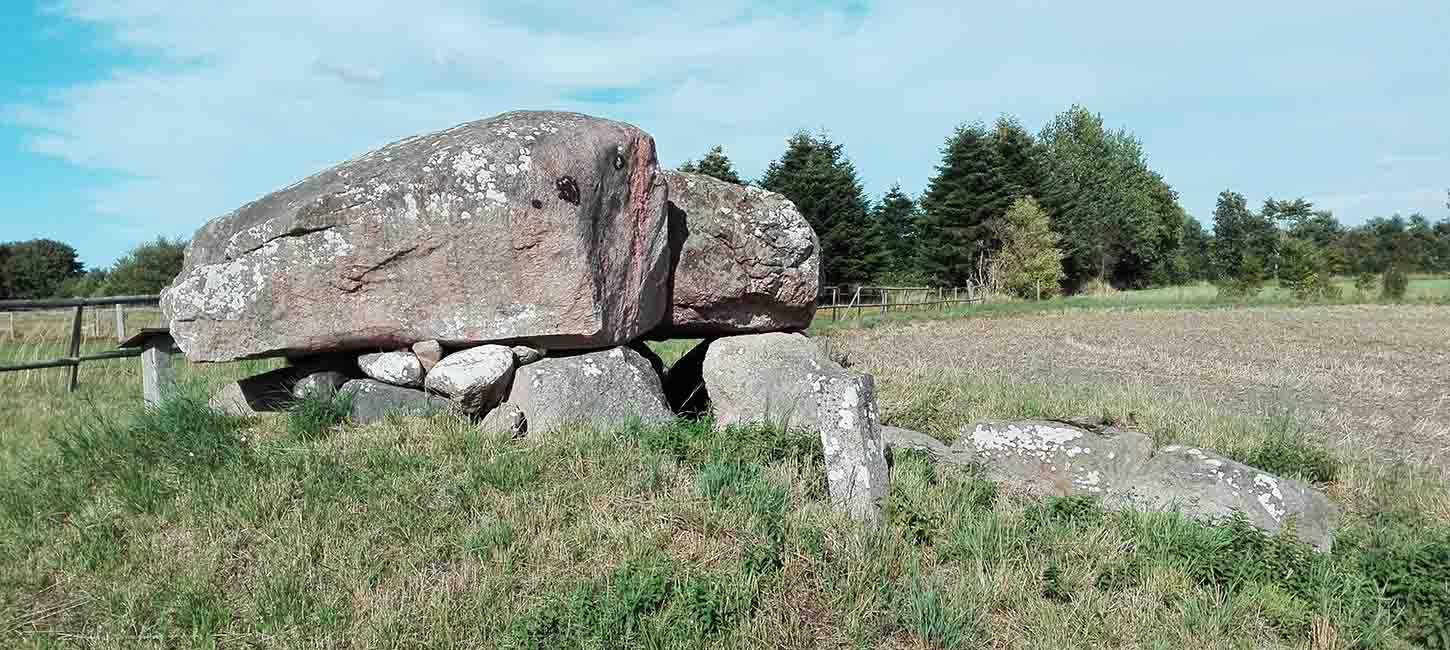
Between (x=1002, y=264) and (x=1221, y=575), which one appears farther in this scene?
(x=1002, y=264)

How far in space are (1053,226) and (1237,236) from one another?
106ft

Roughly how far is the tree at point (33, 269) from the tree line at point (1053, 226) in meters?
44.9

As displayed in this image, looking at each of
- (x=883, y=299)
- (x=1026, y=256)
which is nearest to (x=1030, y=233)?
(x=1026, y=256)

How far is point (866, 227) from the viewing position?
44594 mm

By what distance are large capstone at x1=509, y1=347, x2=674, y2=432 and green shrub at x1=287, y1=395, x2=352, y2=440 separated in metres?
1.37

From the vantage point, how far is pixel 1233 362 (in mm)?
16797

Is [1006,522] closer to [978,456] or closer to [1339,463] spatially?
[978,456]

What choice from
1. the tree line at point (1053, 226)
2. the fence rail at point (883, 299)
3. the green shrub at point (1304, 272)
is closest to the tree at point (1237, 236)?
the tree line at point (1053, 226)

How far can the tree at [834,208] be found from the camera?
4322 centimetres

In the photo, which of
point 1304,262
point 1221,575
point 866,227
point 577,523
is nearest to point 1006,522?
point 1221,575

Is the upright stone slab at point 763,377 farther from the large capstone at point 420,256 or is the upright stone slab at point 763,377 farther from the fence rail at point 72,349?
the fence rail at point 72,349

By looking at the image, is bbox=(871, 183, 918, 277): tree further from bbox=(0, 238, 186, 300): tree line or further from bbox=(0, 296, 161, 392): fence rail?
bbox=(0, 296, 161, 392): fence rail

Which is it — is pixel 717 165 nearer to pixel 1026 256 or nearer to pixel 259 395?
pixel 1026 256

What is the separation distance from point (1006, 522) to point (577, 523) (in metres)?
2.66
